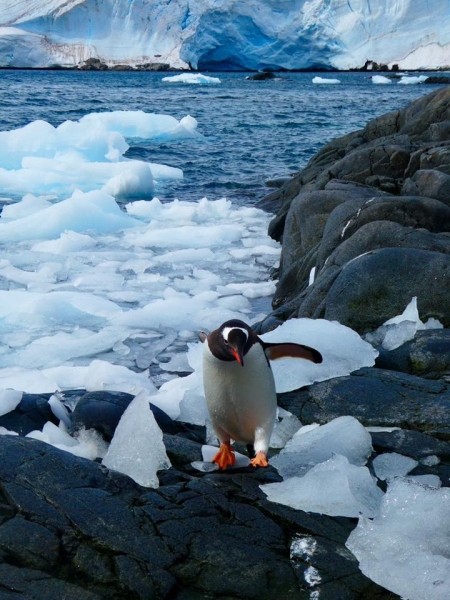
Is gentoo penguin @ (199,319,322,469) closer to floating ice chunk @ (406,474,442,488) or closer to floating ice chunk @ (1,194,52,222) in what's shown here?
floating ice chunk @ (406,474,442,488)

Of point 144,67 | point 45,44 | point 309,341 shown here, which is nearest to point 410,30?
point 144,67

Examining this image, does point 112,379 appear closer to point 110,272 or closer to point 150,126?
point 110,272

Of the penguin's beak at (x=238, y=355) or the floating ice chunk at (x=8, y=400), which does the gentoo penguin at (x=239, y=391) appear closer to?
the penguin's beak at (x=238, y=355)

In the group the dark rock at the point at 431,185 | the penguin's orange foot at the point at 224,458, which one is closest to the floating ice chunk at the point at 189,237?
the dark rock at the point at 431,185

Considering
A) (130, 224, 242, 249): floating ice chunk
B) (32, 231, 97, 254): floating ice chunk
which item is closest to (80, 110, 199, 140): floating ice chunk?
(130, 224, 242, 249): floating ice chunk


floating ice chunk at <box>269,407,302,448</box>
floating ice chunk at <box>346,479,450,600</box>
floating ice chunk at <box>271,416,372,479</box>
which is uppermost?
floating ice chunk at <box>346,479,450,600</box>

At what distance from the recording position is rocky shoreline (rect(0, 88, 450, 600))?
2094 mm

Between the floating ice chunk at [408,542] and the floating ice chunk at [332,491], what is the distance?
0.28ft

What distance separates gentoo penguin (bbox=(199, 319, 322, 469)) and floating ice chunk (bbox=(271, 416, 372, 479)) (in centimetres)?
9

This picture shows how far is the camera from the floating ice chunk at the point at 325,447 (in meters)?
2.86

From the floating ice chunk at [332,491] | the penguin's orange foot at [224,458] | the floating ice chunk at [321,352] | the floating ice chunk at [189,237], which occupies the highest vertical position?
the floating ice chunk at [332,491]

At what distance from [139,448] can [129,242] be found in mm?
7006

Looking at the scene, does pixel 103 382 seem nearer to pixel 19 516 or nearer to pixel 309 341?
pixel 309 341

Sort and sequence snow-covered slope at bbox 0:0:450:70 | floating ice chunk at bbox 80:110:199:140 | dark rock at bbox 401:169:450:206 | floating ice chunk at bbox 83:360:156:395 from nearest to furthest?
floating ice chunk at bbox 83:360:156:395, dark rock at bbox 401:169:450:206, floating ice chunk at bbox 80:110:199:140, snow-covered slope at bbox 0:0:450:70
